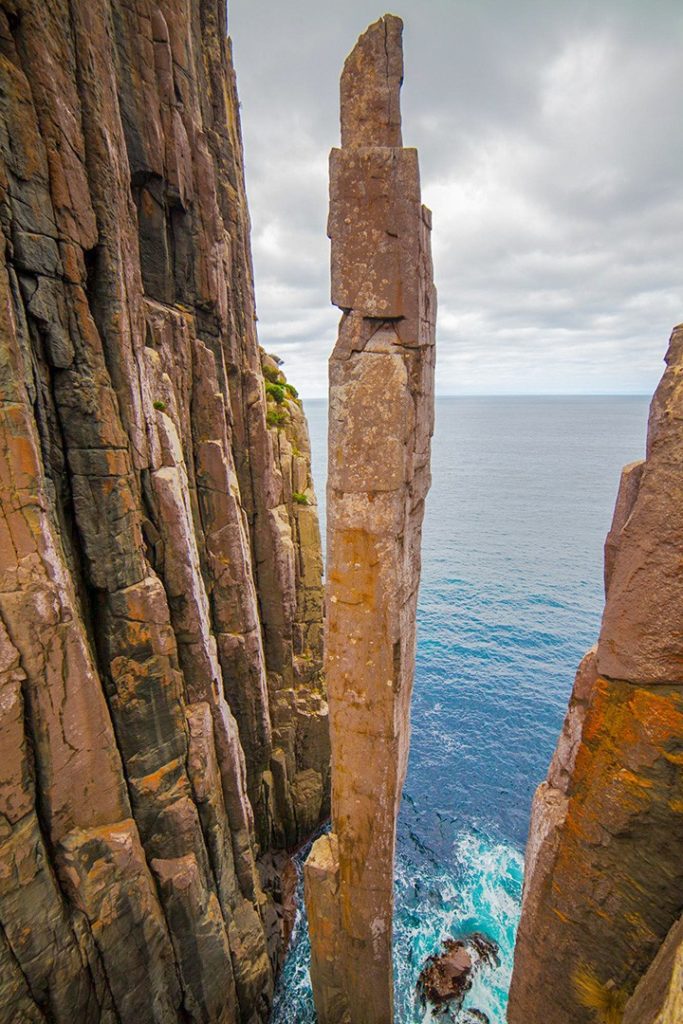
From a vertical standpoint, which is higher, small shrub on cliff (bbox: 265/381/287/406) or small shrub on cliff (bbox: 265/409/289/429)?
small shrub on cliff (bbox: 265/381/287/406)

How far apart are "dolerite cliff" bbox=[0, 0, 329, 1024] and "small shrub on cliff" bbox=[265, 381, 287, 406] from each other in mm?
6798

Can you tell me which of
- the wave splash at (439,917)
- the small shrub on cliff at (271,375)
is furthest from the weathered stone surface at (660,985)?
the small shrub on cliff at (271,375)

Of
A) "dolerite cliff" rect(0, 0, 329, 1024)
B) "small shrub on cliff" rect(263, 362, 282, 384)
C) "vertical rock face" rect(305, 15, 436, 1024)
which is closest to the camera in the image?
"vertical rock face" rect(305, 15, 436, 1024)

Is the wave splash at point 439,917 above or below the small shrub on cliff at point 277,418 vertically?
below

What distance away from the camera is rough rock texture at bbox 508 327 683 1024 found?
5.86 m

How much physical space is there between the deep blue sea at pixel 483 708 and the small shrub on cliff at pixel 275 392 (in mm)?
21809

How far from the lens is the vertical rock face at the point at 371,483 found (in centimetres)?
827

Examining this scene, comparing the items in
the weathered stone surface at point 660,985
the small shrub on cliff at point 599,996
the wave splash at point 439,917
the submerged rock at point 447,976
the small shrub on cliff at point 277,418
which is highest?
the small shrub on cliff at point 277,418

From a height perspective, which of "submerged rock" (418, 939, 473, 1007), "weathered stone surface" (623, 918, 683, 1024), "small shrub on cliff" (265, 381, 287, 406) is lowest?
"submerged rock" (418, 939, 473, 1007)

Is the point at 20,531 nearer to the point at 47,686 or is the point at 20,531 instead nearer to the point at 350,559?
the point at 47,686

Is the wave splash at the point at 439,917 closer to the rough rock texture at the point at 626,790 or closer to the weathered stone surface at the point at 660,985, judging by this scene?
the rough rock texture at the point at 626,790

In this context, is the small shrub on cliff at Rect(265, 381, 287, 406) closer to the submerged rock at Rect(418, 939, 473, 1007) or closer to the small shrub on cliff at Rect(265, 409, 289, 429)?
the small shrub on cliff at Rect(265, 409, 289, 429)

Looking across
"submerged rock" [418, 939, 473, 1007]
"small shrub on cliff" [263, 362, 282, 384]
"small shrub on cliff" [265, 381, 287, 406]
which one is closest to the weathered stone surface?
"submerged rock" [418, 939, 473, 1007]

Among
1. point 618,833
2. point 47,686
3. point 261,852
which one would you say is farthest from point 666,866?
point 261,852
